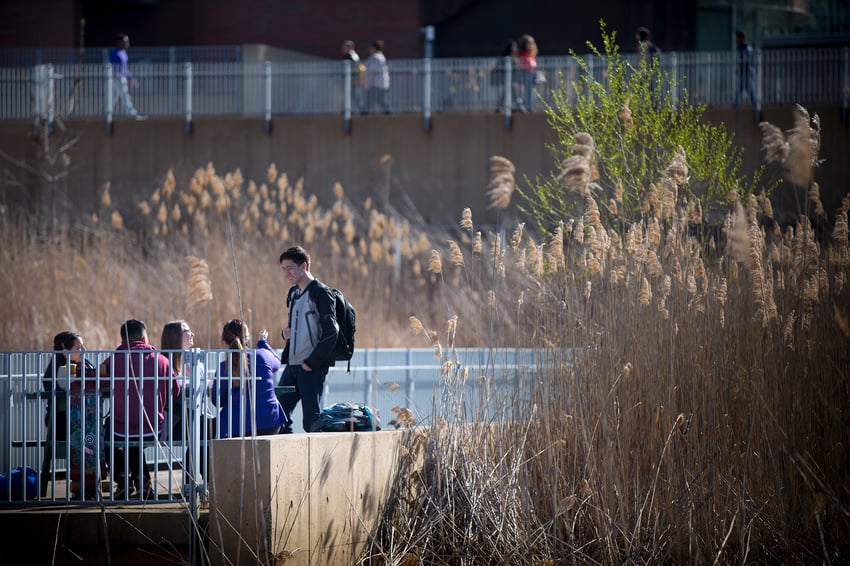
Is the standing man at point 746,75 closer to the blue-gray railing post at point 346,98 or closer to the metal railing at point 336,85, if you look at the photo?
the metal railing at point 336,85

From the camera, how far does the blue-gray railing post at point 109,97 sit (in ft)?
72.8

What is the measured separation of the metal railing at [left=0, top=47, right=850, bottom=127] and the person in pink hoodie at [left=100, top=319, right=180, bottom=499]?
14169 millimetres

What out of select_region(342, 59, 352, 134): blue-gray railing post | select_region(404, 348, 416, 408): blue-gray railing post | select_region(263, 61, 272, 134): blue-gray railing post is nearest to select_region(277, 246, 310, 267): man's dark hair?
select_region(404, 348, 416, 408): blue-gray railing post

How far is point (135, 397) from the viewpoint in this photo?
25.8 ft

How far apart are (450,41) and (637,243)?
23.5m

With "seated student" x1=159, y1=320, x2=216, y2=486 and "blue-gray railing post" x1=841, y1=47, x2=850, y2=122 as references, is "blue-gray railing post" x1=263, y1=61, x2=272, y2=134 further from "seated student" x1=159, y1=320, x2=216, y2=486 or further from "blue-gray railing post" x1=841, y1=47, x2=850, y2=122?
"seated student" x1=159, y1=320, x2=216, y2=486

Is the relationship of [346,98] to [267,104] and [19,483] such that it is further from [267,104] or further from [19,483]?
[19,483]

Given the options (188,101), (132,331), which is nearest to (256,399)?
(132,331)

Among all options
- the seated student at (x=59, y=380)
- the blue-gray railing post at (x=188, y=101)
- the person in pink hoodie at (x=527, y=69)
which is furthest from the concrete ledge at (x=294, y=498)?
the blue-gray railing post at (x=188, y=101)

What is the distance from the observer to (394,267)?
17312 mm

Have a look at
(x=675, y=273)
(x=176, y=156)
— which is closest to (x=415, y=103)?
(x=176, y=156)

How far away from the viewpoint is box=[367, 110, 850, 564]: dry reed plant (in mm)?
7000

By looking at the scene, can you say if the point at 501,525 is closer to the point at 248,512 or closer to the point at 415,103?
the point at 248,512

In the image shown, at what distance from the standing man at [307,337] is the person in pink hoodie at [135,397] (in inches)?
40.1
